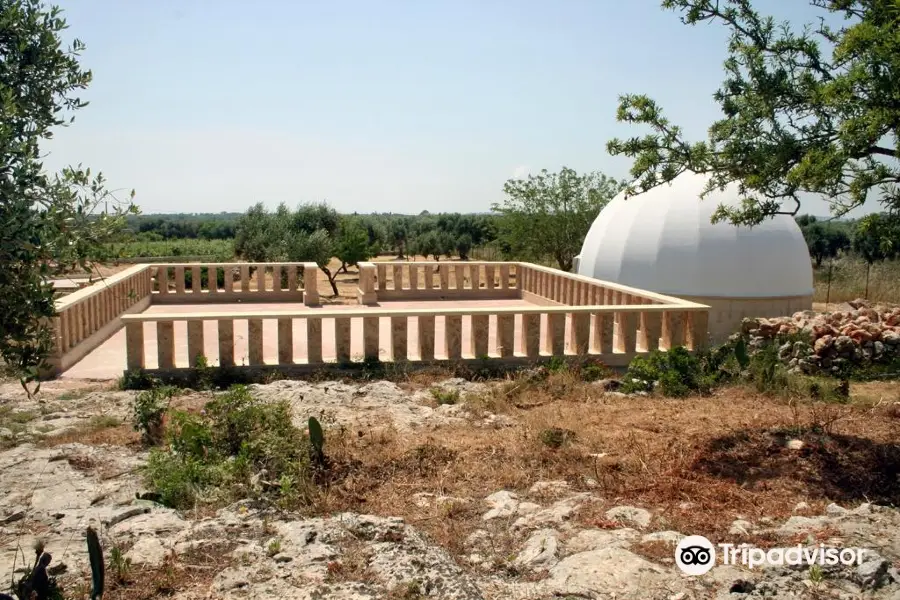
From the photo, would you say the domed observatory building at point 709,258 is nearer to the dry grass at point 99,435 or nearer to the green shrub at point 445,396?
the green shrub at point 445,396

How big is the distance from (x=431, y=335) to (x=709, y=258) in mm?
8645

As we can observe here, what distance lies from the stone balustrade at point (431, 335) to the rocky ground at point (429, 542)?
141 inches

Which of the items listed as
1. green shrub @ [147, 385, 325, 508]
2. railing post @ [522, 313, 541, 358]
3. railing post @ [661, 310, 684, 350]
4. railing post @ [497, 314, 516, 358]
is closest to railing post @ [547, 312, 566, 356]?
railing post @ [522, 313, 541, 358]

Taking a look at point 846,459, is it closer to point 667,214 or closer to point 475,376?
point 475,376

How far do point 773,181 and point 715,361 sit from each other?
164 inches

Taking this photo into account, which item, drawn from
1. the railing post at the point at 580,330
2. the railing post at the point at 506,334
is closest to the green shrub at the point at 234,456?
the railing post at the point at 506,334

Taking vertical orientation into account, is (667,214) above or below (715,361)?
above

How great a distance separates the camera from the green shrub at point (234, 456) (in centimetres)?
536

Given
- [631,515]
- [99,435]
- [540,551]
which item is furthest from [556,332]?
[540,551]

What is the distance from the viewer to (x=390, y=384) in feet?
30.3

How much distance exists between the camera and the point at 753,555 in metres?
4.32

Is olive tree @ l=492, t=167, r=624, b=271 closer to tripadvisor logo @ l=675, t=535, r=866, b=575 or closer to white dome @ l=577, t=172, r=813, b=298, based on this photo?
white dome @ l=577, t=172, r=813, b=298

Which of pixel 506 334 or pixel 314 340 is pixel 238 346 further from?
pixel 506 334

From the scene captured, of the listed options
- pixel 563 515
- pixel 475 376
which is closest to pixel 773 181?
pixel 563 515
